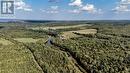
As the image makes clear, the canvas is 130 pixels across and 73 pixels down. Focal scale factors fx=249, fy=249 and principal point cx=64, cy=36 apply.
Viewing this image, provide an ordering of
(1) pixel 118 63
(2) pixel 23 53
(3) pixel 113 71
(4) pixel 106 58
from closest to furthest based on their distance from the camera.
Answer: (3) pixel 113 71 → (1) pixel 118 63 → (4) pixel 106 58 → (2) pixel 23 53

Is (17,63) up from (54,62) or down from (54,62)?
down

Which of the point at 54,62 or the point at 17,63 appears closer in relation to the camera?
the point at 17,63

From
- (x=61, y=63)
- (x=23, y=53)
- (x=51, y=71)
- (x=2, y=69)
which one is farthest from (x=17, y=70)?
(x=23, y=53)

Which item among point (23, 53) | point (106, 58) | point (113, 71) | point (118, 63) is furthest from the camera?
point (23, 53)

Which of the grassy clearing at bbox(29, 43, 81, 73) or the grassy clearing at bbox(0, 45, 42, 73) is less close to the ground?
the grassy clearing at bbox(29, 43, 81, 73)

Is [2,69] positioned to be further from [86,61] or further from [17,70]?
[86,61]

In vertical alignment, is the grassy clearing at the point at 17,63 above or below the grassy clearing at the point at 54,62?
below

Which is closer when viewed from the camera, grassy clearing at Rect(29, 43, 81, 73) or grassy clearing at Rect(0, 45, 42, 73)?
grassy clearing at Rect(0, 45, 42, 73)

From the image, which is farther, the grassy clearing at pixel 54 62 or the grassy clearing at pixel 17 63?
the grassy clearing at pixel 54 62
